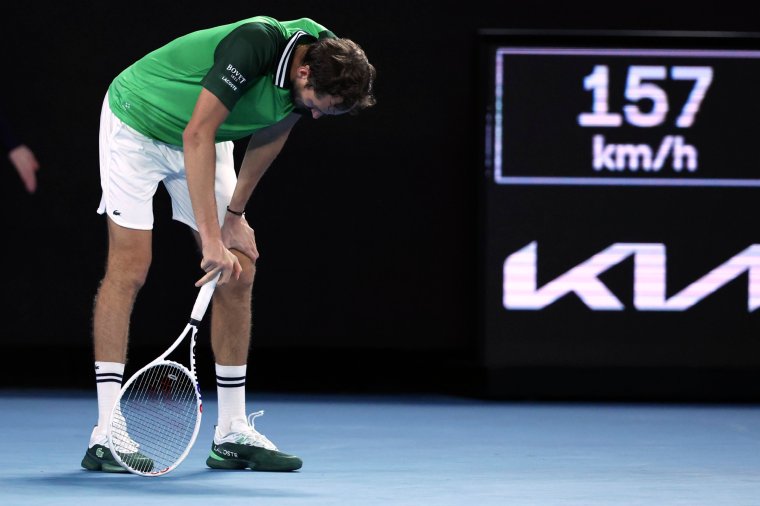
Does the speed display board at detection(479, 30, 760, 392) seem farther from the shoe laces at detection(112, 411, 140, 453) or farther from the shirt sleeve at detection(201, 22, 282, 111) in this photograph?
→ the shoe laces at detection(112, 411, 140, 453)

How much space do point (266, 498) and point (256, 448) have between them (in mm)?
462

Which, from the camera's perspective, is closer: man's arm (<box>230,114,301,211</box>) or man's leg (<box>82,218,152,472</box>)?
man's leg (<box>82,218,152,472</box>)

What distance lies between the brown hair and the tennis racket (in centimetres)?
55

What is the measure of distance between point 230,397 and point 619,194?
7.11 ft

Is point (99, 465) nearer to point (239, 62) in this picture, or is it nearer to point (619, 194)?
point (239, 62)

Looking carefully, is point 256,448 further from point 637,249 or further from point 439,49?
point 439,49

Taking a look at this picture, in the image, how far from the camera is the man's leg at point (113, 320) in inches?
142

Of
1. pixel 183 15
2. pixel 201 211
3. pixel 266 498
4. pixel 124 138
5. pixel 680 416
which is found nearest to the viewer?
pixel 266 498

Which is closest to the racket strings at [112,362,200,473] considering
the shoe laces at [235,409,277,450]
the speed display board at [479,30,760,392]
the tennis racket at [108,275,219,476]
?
the tennis racket at [108,275,219,476]

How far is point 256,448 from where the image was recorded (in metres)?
3.68

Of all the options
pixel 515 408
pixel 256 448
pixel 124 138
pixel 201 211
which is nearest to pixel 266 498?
pixel 256 448

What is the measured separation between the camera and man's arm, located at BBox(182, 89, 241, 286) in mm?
3406

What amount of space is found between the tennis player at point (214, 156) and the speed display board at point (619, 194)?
178 cm

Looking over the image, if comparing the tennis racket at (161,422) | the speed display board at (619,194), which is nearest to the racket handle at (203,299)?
the tennis racket at (161,422)
